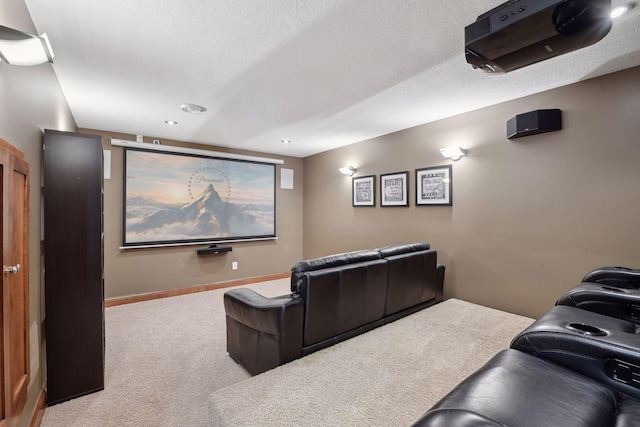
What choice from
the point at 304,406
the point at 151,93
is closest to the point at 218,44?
the point at 151,93

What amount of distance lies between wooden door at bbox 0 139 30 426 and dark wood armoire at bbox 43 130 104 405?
1.36ft

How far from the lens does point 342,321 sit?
233 centimetres

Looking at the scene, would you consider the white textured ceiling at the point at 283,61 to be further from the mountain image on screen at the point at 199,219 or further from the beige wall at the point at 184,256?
the mountain image on screen at the point at 199,219

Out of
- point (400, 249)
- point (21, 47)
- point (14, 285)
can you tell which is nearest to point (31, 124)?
point (21, 47)

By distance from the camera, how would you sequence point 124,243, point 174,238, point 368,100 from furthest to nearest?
point 174,238 < point 124,243 < point 368,100

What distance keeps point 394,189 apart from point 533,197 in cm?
172

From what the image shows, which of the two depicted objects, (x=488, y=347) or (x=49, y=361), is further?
(x=488, y=347)

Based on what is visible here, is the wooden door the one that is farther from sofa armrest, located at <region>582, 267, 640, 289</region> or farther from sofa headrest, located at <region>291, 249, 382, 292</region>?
sofa armrest, located at <region>582, 267, 640, 289</region>

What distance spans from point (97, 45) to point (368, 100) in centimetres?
232

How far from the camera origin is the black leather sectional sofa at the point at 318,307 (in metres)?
2.02

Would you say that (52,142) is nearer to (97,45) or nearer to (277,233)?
(97,45)

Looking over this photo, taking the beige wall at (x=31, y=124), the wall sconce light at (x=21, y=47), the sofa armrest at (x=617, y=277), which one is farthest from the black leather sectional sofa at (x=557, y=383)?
the beige wall at (x=31, y=124)

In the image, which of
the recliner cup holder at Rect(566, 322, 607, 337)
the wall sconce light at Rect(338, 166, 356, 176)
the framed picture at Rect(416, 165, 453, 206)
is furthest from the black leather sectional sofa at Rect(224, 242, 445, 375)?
the wall sconce light at Rect(338, 166, 356, 176)

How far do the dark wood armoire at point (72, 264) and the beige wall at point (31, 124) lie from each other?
0.19 feet
